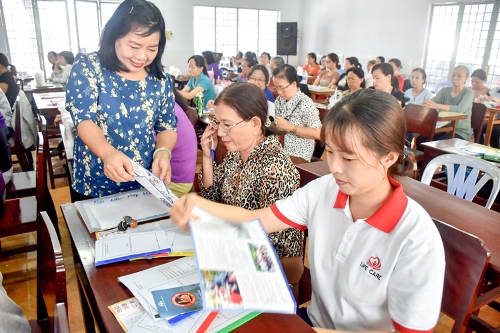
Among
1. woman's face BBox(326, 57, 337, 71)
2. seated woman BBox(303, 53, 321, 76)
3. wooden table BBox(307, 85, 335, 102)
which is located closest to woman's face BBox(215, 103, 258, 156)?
wooden table BBox(307, 85, 335, 102)

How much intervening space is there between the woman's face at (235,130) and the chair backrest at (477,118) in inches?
154

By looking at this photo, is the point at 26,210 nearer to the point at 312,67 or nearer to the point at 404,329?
the point at 404,329

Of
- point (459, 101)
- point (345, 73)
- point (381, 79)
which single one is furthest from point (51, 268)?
point (345, 73)

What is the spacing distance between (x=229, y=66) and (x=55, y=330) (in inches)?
378

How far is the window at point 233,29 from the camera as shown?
10648mm

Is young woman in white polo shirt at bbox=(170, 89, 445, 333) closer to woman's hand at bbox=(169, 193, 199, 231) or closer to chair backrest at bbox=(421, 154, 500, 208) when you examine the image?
woman's hand at bbox=(169, 193, 199, 231)

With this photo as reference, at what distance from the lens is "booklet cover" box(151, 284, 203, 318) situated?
854mm

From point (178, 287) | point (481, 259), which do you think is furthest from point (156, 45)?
point (481, 259)

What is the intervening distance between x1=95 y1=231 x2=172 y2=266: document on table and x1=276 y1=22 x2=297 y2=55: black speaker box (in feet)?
31.5

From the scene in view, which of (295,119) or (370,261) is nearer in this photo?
(370,261)

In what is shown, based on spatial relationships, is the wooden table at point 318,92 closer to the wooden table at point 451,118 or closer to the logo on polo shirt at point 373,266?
the wooden table at point 451,118

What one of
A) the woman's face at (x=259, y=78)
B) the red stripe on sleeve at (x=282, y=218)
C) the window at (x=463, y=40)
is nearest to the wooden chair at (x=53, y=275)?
the red stripe on sleeve at (x=282, y=218)

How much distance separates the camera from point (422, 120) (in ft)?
11.9

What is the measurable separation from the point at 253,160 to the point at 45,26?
993 cm
